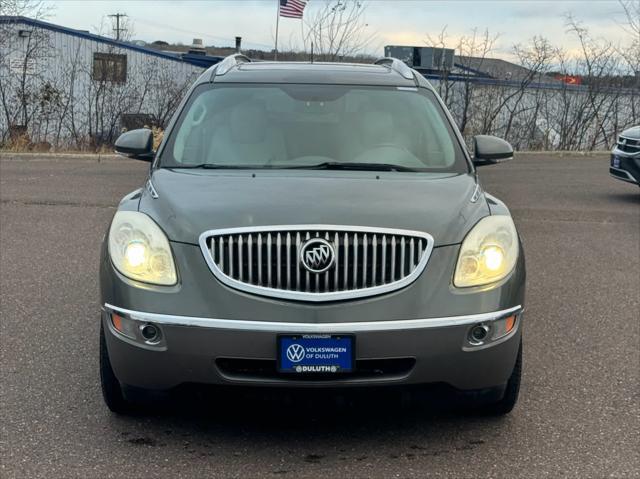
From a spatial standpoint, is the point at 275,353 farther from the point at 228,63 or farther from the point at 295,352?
the point at 228,63

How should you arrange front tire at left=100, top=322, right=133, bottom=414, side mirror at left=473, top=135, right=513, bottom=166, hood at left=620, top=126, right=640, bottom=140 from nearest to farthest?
front tire at left=100, top=322, right=133, bottom=414
side mirror at left=473, top=135, right=513, bottom=166
hood at left=620, top=126, right=640, bottom=140

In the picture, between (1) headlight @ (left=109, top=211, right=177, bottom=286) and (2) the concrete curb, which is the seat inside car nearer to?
(1) headlight @ (left=109, top=211, right=177, bottom=286)

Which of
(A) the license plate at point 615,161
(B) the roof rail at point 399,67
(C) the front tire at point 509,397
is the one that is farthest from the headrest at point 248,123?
(A) the license plate at point 615,161

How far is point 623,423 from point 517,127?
19813mm

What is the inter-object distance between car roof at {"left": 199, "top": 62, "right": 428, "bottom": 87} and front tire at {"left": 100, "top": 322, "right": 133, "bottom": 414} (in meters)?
1.99

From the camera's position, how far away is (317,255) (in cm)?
360

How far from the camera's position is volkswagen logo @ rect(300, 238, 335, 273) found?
3584 mm

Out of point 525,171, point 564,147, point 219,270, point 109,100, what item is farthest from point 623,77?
point 219,270

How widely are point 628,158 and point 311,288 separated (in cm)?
1010

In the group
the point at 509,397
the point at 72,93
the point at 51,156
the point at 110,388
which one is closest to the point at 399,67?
the point at 509,397

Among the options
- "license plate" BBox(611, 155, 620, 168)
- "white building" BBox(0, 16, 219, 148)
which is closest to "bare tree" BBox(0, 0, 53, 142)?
"white building" BBox(0, 16, 219, 148)

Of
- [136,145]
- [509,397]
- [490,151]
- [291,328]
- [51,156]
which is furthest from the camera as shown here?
[51,156]

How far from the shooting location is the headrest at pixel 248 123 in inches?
192

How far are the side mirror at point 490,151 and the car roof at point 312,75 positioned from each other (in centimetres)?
56
